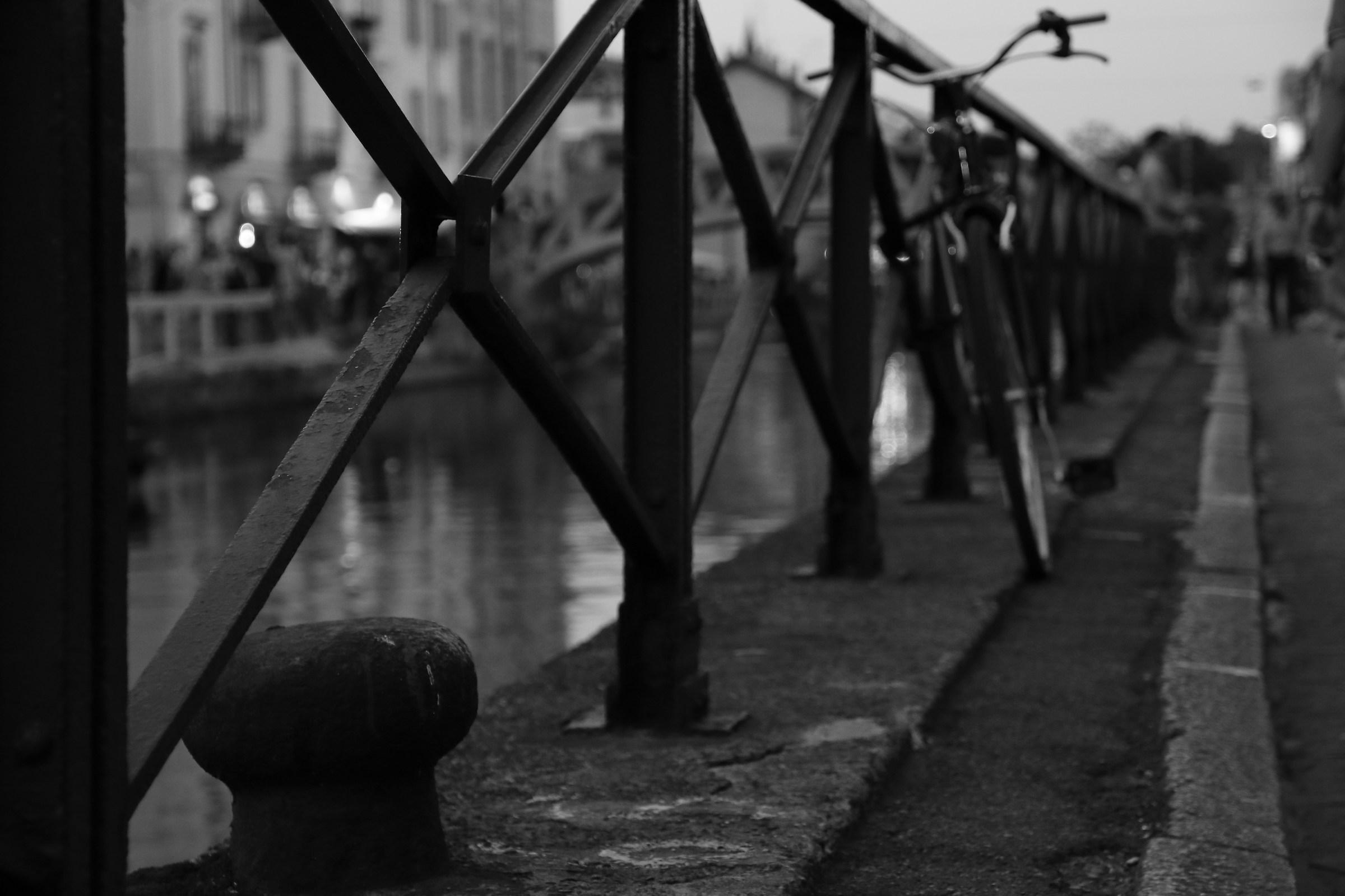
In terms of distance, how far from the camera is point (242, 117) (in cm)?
4566

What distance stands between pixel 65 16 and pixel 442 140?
59.3m

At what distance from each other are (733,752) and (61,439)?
5.65 feet

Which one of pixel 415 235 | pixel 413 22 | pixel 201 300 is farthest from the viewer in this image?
pixel 413 22

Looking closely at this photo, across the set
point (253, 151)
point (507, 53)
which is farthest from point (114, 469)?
point (507, 53)

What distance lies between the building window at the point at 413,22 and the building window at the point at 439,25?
2.67 feet

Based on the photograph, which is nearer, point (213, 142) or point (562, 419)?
point (562, 419)

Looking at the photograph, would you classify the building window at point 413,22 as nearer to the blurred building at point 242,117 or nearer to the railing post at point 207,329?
the blurred building at point 242,117

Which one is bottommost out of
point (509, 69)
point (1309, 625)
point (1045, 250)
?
point (1309, 625)

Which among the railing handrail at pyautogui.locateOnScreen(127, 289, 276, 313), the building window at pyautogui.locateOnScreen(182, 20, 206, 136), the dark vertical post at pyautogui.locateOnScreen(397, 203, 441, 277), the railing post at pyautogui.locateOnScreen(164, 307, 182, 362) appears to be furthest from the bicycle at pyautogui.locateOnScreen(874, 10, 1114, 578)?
the building window at pyautogui.locateOnScreen(182, 20, 206, 136)

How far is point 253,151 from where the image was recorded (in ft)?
152

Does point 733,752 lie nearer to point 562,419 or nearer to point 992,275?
point 562,419

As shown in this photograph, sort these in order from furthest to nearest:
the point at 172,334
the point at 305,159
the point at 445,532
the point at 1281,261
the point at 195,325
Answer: the point at 305,159 < the point at 195,325 < the point at 1281,261 < the point at 172,334 < the point at 445,532

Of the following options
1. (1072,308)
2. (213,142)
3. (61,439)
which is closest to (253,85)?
(213,142)

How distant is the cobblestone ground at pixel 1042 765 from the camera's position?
2902mm
